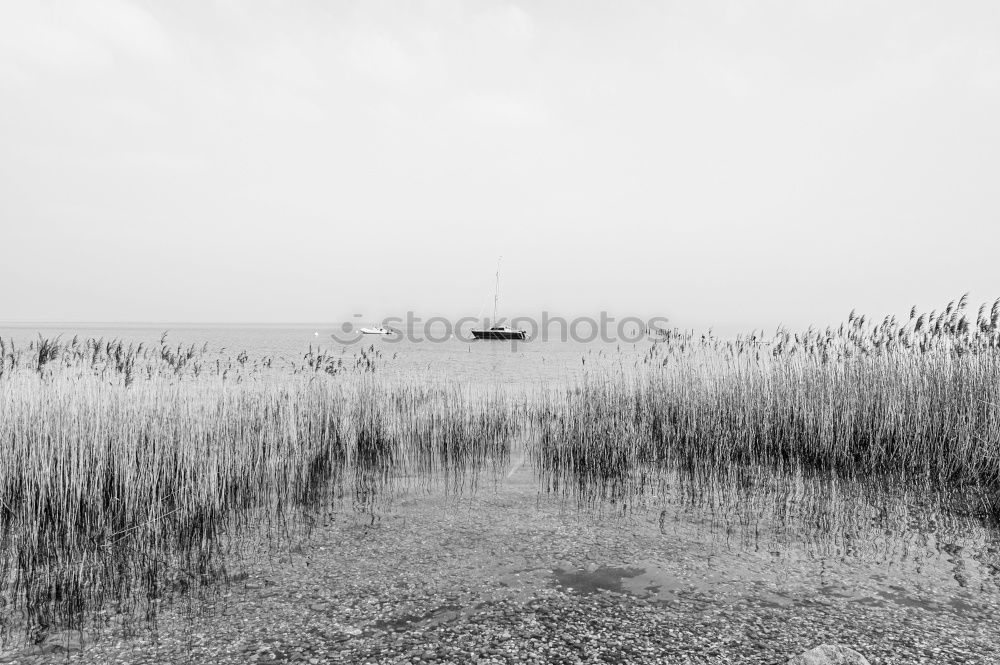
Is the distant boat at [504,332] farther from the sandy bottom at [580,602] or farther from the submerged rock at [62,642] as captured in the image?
the submerged rock at [62,642]

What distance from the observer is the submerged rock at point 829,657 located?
9.23ft

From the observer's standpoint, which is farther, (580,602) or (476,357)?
(476,357)

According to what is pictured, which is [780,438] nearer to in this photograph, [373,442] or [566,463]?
[566,463]

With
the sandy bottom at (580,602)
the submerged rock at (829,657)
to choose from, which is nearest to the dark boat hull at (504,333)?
the sandy bottom at (580,602)

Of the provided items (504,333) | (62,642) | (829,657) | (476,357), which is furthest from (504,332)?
(829,657)

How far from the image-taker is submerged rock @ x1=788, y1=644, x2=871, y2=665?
9.23 ft

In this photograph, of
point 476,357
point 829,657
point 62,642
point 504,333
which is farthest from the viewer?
point 504,333

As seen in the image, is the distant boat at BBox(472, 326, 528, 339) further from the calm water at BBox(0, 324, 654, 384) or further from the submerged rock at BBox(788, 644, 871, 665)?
the submerged rock at BBox(788, 644, 871, 665)

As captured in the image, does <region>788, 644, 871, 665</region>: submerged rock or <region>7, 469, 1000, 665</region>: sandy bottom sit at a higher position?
<region>788, 644, 871, 665</region>: submerged rock

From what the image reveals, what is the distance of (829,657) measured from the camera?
2.85 metres

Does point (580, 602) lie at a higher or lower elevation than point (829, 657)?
lower

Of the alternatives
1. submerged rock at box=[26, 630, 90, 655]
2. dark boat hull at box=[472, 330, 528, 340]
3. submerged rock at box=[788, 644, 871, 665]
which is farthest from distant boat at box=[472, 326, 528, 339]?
submerged rock at box=[788, 644, 871, 665]

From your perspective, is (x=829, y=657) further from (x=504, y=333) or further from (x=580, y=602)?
(x=504, y=333)

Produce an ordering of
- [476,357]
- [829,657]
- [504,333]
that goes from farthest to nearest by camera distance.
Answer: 1. [504,333]
2. [476,357]
3. [829,657]
